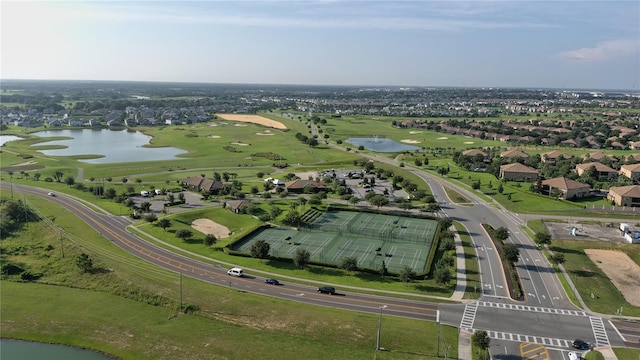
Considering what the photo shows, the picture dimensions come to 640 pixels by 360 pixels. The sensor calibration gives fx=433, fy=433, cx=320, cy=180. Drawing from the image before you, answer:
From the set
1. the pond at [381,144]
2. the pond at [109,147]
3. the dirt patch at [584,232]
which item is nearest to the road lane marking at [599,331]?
the dirt patch at [584,232]

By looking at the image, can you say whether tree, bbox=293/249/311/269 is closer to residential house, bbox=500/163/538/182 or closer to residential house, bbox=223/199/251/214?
residential house, bbox=223/199/251/214

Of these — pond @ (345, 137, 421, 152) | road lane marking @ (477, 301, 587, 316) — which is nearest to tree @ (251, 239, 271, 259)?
road lane marking @ (477, 301, 587, 316)

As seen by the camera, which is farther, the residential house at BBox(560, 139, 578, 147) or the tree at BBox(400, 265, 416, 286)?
the residential house at BBox(560, 139, 578, 147)

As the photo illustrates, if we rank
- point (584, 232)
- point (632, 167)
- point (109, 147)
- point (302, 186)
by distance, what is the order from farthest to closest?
point (109, 147), point (632, 167), point (302, 186), point (584, 232)

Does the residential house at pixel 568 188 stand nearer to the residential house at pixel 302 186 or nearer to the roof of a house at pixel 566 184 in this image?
the roof of a house at pixel 566 184

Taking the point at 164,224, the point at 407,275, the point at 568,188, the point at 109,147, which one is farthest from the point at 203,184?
the point at 109,147

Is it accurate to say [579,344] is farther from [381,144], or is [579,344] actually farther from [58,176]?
[381,144]
